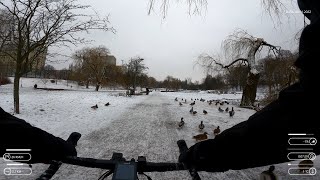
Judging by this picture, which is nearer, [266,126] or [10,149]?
[266,126]

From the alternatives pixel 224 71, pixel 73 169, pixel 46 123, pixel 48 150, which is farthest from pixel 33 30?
pixel 224 71

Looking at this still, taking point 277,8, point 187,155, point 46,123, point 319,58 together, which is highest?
point 277,8

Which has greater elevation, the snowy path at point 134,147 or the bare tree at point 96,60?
the bare tree at point 96,60

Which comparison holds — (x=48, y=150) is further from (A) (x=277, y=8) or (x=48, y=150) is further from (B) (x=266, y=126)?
(A) (x=277, y=8)

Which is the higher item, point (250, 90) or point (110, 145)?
point (250, 90)

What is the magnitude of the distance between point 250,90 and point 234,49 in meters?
3.16

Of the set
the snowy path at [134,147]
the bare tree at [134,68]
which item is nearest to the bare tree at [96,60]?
the bare tree at [134,68]

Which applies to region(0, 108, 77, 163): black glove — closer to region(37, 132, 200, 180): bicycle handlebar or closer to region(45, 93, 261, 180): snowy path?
region(37, 132, 200, 180): bicycle handlebar

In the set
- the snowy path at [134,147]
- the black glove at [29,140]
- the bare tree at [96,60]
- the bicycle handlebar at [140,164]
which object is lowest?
the snowy path at [134,147]

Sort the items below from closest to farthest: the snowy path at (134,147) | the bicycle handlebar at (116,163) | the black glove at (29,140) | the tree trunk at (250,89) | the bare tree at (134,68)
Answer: the black glove at (29,140) → the bicycle handlebar at (116,163) → the snowy path at (134,147) → the tree trunk at (250,89) → the bare tree at (134,68)

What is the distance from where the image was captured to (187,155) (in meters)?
1.34

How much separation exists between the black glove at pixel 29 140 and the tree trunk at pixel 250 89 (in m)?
19.4

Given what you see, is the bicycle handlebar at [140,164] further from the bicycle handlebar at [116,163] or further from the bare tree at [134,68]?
the bare tree at [134,68]

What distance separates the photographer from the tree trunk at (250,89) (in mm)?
19781
